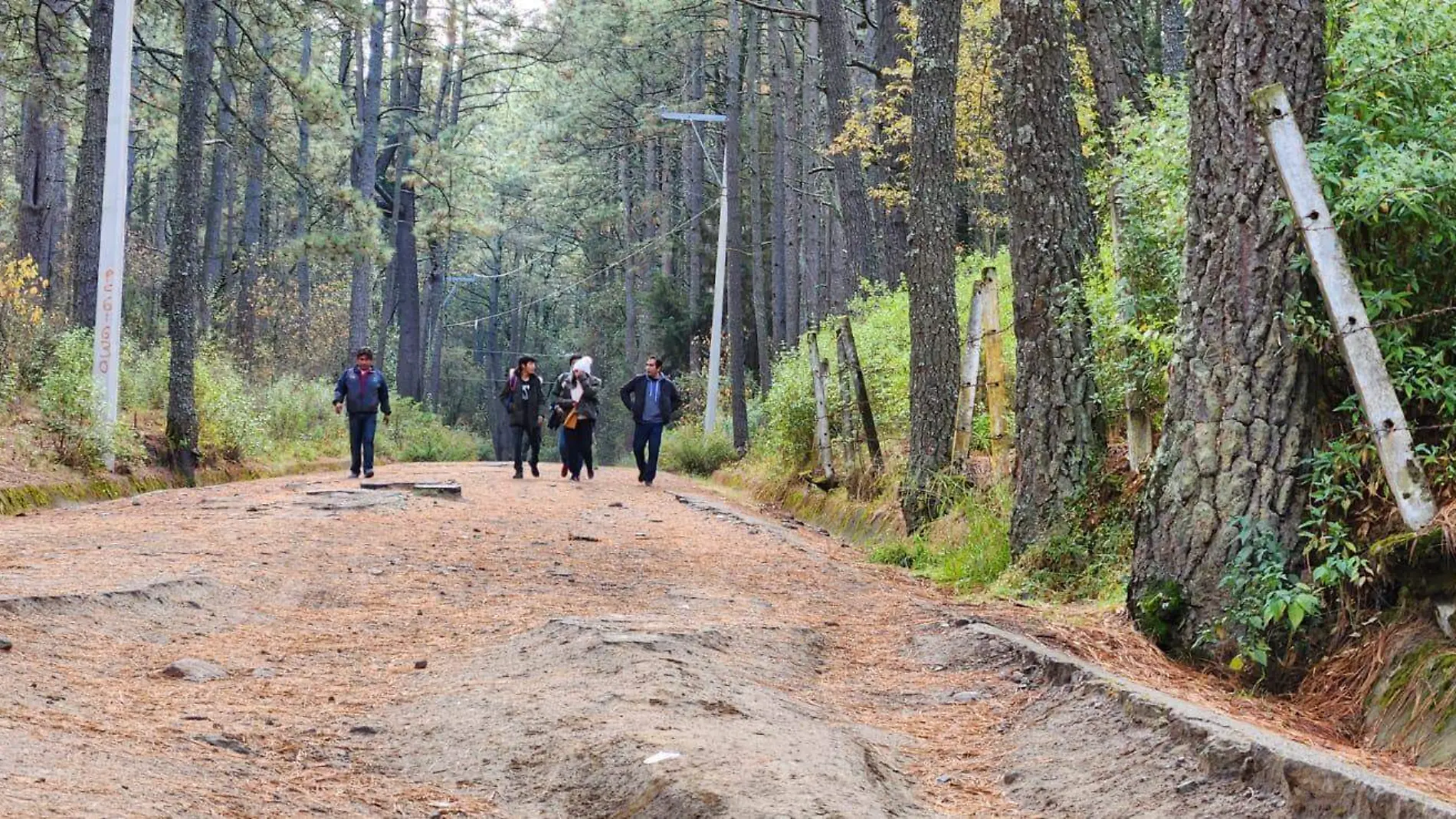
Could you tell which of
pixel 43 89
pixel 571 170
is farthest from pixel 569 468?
pixel 571 170

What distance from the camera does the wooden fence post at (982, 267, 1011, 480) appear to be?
10.7 metres

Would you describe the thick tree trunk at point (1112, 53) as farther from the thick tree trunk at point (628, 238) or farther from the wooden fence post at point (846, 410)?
the thick tree trunk at point (628, 238)

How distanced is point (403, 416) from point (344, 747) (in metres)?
29.7

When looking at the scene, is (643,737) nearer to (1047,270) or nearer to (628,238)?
(1047,270)

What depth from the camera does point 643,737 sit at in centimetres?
436

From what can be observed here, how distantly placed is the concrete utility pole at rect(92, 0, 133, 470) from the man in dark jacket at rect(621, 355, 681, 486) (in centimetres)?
714

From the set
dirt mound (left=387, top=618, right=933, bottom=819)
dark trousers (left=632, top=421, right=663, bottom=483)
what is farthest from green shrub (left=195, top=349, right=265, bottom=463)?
dirt mound (left=387, top=618, right=933, bottom=819)

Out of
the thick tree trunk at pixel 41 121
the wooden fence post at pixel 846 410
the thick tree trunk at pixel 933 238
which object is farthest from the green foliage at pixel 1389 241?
the thick tree trunk at pixel 41 121

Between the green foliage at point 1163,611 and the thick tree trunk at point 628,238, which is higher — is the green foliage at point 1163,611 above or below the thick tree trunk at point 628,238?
below

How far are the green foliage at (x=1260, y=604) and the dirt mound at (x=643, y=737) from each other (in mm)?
1676

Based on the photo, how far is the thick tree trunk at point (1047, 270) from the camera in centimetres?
877

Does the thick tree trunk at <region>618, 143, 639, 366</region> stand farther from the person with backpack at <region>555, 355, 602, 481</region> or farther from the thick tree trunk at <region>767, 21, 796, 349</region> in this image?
the person with backpack at <region>555, 355, 602, 481</region>

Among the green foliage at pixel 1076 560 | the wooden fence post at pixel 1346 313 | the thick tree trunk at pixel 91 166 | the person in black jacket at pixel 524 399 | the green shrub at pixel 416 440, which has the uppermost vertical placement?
the thick tree trunk at pixel 91 166

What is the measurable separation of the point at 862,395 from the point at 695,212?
30.2 meters
